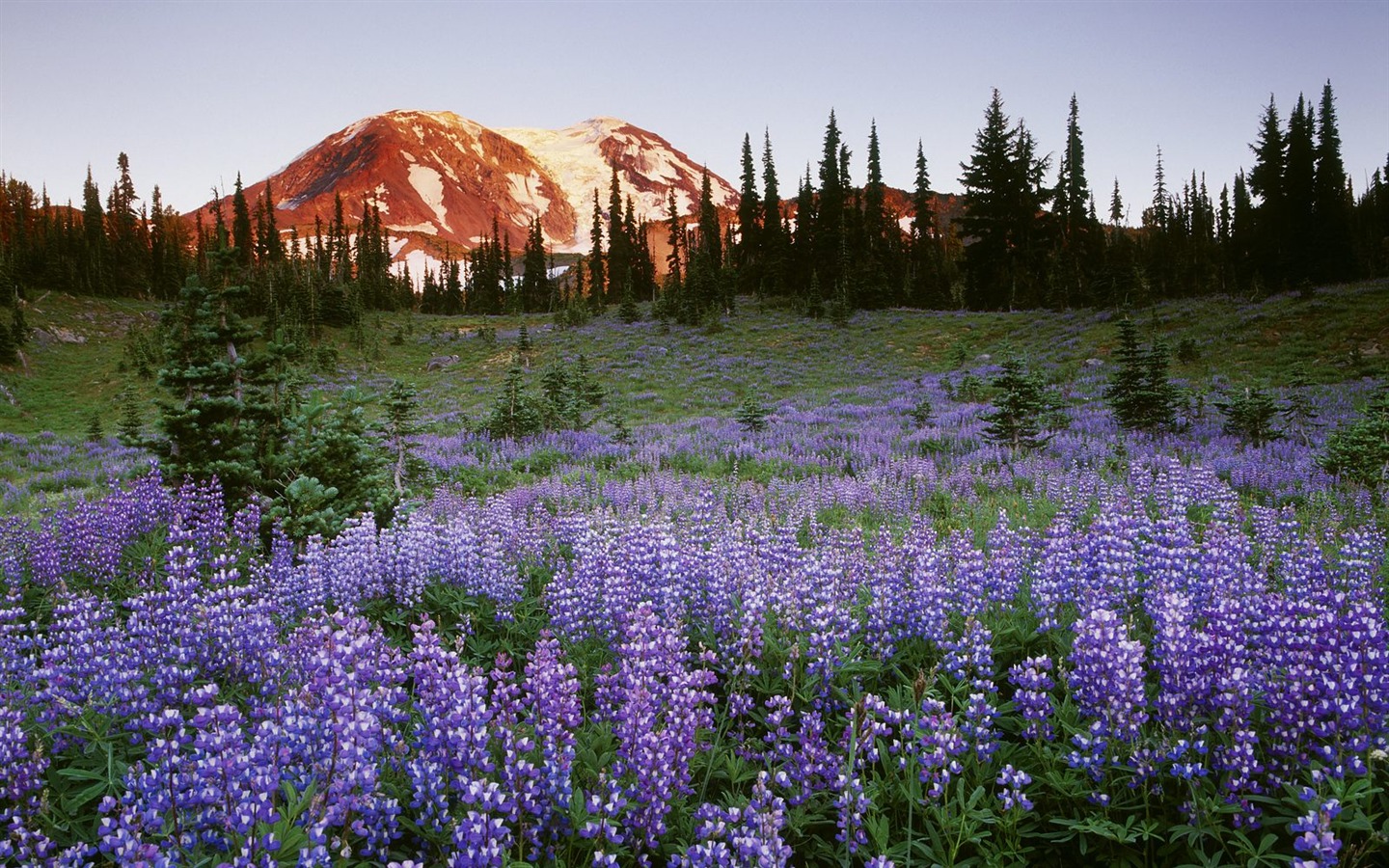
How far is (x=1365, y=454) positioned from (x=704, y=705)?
36.6 ft

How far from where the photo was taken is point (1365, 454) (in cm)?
977

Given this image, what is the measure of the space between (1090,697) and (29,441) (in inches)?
1297

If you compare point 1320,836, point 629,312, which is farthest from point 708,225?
point 1320,836

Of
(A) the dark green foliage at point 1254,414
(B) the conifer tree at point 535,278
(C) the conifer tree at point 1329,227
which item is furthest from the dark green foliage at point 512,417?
(B) the conifer tree at point 535,278

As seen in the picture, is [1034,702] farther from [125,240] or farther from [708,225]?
[125,240]

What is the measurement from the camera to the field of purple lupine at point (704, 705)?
268cm

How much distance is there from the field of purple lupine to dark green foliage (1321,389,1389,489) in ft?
15.7

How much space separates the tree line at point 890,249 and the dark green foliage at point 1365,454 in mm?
31192

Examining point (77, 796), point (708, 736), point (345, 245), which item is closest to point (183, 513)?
point (77, 796)

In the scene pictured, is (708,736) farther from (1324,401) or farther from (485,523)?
→ (1324,401)

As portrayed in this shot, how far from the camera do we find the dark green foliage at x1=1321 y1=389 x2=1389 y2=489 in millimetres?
9523

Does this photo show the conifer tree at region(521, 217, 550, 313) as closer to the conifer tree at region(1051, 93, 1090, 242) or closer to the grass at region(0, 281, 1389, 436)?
the grass at region(0, 281, 1389, 436)

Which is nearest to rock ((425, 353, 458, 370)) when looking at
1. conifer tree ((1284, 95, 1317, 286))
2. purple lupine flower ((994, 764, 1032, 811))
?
purple lupine flower ((994, 764, 1032, 811))

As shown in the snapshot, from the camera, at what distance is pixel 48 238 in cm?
7244
